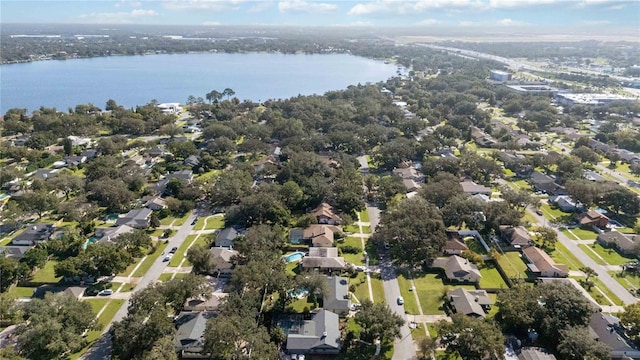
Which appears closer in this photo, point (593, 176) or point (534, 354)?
point (534, 354)

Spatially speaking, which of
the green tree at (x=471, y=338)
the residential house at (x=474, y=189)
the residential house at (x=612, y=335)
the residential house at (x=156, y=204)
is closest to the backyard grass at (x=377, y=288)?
the green tree at (x=471, y=338)

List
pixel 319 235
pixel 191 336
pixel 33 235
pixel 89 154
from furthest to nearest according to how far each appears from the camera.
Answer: pixel 89 154 → pixel 319 235 → pixel 33 235 → pixel 191 336

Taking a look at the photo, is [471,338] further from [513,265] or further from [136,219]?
[136,219]

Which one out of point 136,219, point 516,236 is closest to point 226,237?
point 136,219

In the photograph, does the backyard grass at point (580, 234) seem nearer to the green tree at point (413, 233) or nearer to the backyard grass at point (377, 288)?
the green tree at point (413, 233)

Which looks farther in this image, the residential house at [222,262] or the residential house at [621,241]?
the residential house at [621,241]

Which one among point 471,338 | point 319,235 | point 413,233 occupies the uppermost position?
point 413,233

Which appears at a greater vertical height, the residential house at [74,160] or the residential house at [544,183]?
the residential house at [74,160]

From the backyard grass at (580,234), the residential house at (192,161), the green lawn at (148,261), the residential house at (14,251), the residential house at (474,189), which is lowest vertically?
the green lawn at (148,261)
